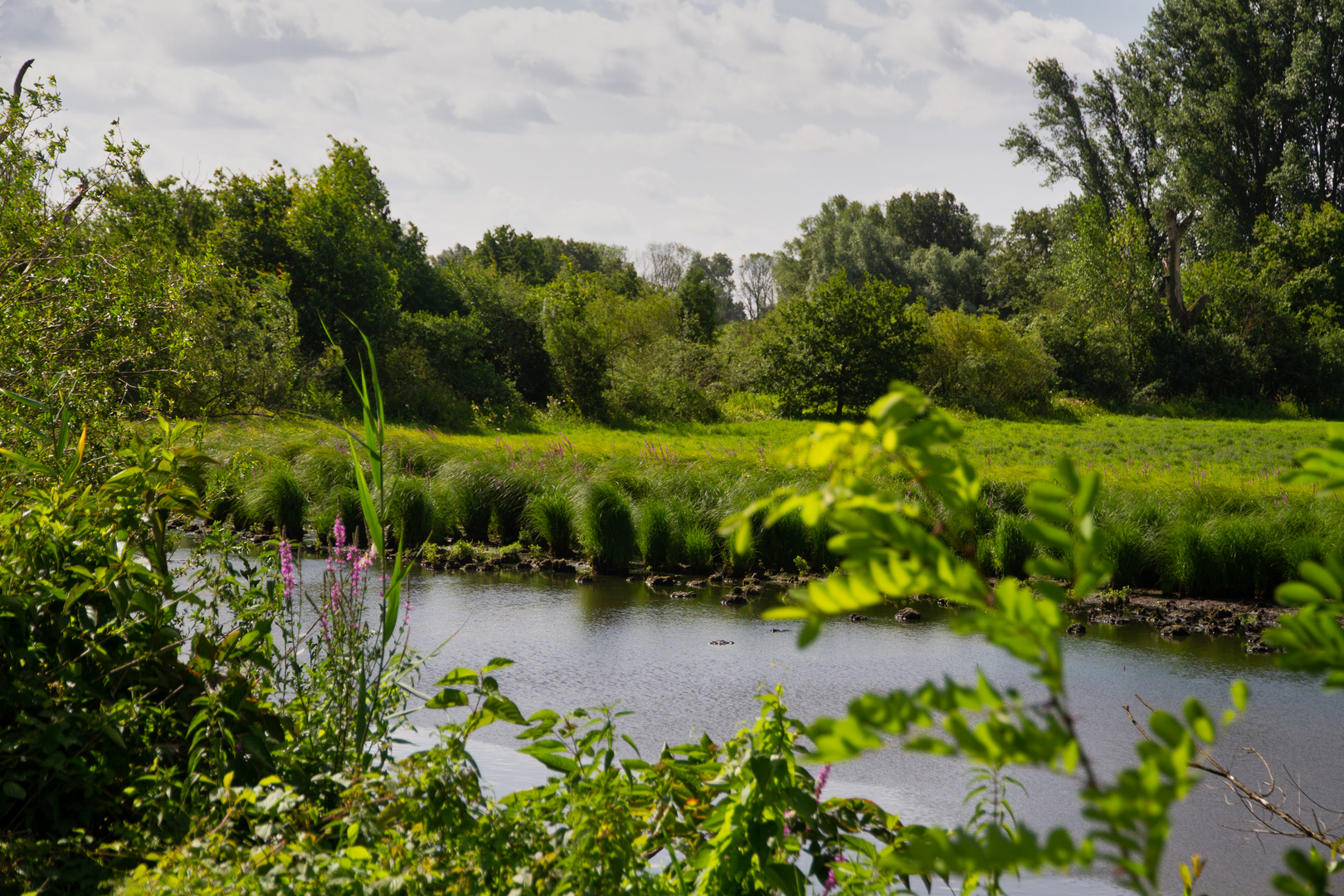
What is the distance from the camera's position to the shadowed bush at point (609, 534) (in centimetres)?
960

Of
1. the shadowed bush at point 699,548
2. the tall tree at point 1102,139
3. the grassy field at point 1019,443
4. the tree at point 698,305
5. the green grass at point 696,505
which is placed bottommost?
the shadowed bush at point 699,548

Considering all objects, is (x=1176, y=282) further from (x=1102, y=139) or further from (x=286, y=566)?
(x=286, y=566)

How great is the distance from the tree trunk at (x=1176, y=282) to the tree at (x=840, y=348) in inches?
444

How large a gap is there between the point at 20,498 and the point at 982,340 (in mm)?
28054

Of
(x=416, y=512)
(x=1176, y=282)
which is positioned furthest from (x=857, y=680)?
(x=1176, y=282)

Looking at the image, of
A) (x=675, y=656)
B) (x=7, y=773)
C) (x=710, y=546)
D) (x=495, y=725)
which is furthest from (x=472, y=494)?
(x=7, y=773)

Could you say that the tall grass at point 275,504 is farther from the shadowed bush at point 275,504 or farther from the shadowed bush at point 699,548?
the shadowed bush at point 699,548

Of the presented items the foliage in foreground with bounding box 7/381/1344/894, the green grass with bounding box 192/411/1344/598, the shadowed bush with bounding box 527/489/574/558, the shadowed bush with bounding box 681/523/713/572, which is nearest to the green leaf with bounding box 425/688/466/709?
the foliage in foreground with bounding box 7/381/1344/894

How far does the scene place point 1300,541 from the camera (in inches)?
326

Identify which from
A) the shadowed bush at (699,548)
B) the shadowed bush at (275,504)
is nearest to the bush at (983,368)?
the shadowed bush at (699,548)

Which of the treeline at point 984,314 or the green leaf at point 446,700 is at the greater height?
the treeline at point 984,314

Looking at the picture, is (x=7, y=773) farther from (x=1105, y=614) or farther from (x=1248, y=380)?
(x=1248, y=380)

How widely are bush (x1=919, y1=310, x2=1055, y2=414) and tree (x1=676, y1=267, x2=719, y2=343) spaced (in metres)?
9.83

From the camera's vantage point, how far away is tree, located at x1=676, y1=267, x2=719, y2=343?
35.5 meters
